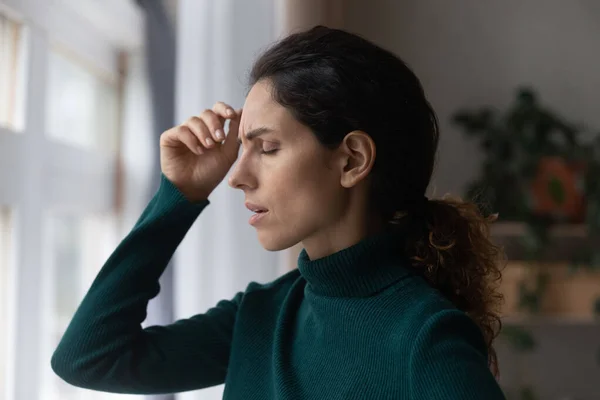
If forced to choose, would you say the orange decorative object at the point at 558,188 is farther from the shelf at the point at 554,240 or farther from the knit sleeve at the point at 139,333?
the knit sleeve at the point at 139,333

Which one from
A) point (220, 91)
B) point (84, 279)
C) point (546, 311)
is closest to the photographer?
point (220, 91)

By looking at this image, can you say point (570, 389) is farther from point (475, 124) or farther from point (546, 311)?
point (475, 124)

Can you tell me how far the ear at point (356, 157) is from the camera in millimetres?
973

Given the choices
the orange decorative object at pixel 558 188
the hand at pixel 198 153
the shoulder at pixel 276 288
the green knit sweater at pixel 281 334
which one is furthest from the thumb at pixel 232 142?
the orange decorative object at pixel 558 188

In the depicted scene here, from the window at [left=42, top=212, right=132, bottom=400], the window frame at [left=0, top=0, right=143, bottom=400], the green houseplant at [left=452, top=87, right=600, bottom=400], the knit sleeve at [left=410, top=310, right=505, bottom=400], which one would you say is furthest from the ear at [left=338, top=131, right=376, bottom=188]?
the green houseplant at [left=452, top=87, right=600, bottom=400]

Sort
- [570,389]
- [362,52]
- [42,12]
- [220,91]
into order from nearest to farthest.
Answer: [362,52]
[42,12]
[220,91]
[570,389]

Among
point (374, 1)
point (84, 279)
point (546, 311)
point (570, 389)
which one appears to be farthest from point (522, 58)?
point (84, 279)

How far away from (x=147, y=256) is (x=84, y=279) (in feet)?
2.89

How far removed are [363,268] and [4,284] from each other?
0.79 meters

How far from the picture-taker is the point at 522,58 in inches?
128

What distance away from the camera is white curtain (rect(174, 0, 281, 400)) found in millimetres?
1655

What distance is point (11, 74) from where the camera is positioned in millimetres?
1439

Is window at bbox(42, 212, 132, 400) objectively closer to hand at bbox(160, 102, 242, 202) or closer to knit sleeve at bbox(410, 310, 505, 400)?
hand at bbox(160, 102, 242, 202)

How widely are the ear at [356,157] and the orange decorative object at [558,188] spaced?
2099mm
